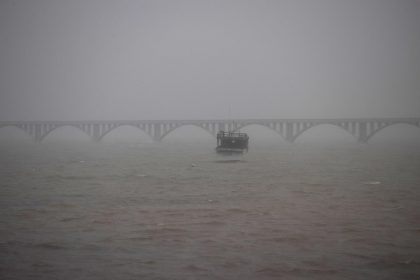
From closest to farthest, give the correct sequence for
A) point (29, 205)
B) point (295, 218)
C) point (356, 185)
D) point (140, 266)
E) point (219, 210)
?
point (140, 266) < point (295, 218) < point (219, 210) < point (29, 205) < point (356, 185)

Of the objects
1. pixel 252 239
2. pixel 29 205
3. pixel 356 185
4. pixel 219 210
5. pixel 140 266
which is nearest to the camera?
pixel 140 266

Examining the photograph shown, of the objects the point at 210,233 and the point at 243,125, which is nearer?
the point at 210,233

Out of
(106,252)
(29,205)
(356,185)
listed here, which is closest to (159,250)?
(106,252)

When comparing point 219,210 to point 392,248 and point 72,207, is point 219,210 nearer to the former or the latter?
point 72,207

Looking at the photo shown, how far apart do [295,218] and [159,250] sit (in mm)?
7313

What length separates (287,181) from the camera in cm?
3566

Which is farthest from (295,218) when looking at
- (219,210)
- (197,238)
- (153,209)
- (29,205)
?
(29,205)

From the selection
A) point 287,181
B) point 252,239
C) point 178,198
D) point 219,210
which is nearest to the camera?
point 252,239

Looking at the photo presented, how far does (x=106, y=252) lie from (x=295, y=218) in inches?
341

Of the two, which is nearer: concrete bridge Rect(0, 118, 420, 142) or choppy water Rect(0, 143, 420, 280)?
choppy water Rect(0, 143, 420, 280)

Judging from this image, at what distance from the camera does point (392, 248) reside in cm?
1432

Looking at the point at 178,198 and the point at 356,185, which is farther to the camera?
the point at 356,185

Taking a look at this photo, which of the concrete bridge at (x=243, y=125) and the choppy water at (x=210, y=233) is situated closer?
the choppy water at (x=210, y=233)

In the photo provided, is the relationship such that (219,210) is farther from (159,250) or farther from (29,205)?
(29,205)
